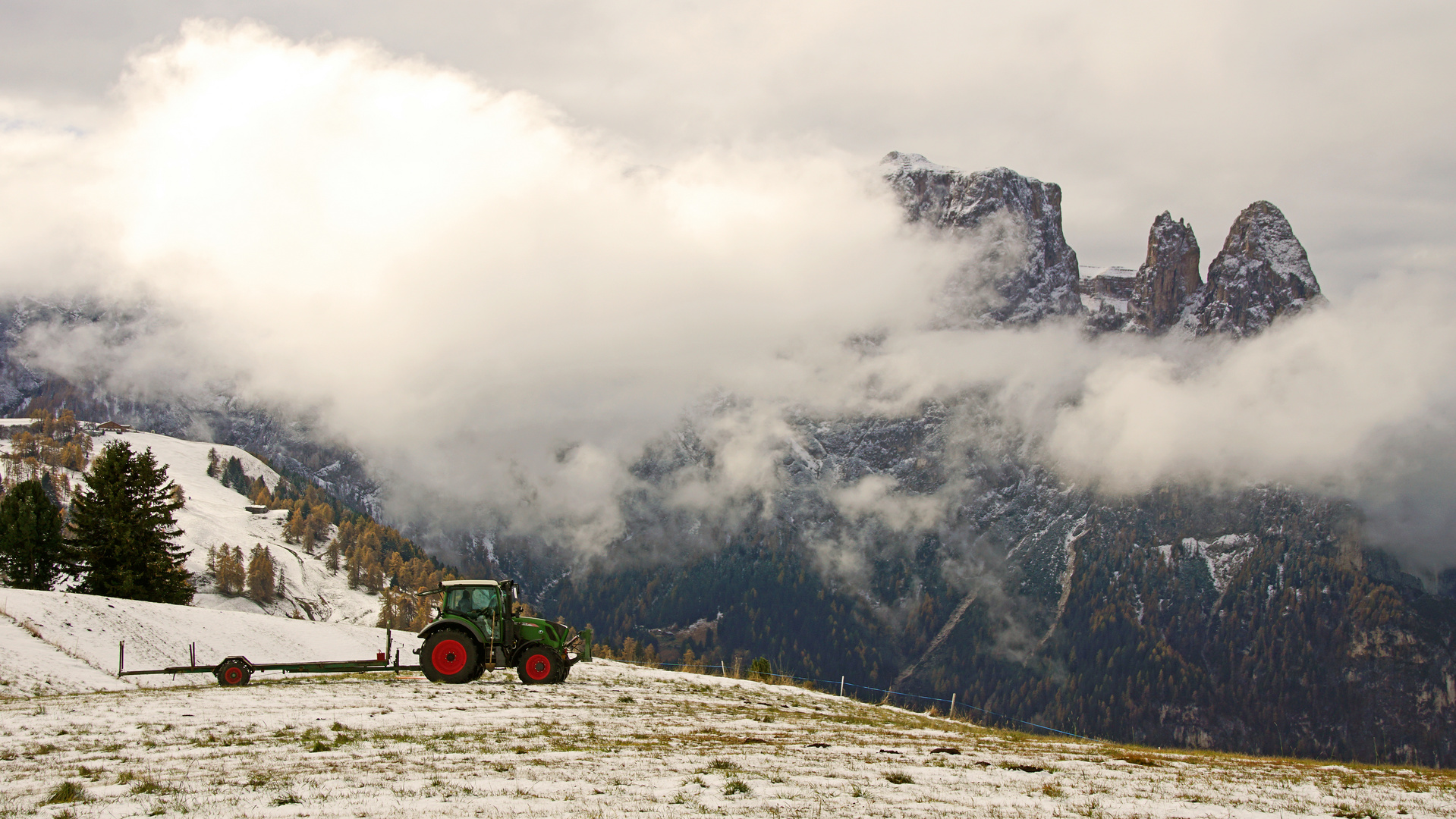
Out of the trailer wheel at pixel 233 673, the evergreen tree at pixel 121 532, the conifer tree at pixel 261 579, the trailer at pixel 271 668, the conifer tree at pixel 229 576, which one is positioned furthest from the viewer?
the conifer tree at pixel 261 579

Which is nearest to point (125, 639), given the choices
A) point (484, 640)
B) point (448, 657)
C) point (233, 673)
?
point (233, 673)

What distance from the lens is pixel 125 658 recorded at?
131 ft

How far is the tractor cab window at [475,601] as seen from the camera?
30328 millimetres

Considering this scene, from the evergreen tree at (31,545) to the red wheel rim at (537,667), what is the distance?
199 feet

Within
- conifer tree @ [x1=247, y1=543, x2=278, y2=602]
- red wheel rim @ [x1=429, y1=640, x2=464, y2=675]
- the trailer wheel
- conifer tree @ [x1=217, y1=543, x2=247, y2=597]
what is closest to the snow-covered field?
the trailer wheel

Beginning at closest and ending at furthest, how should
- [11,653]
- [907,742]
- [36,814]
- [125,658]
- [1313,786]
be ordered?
[36,814], [1313,786], [907,742], [11,653], [125,658]

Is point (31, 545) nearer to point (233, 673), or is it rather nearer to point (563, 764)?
point (233, 673)

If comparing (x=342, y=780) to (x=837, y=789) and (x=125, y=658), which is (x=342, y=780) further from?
(x=125, y=658)

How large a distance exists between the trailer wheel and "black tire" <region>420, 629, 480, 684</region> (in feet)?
22.1

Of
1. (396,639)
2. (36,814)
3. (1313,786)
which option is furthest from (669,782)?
(396,639)

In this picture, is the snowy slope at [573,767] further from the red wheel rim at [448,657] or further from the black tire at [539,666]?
the black tire at [539,666]

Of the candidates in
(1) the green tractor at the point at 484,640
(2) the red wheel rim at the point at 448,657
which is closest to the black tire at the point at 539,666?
(1) the green tractor at the point at 484,640

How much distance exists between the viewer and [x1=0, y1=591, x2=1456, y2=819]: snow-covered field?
1348 centimetres

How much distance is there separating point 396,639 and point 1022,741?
4348cm
